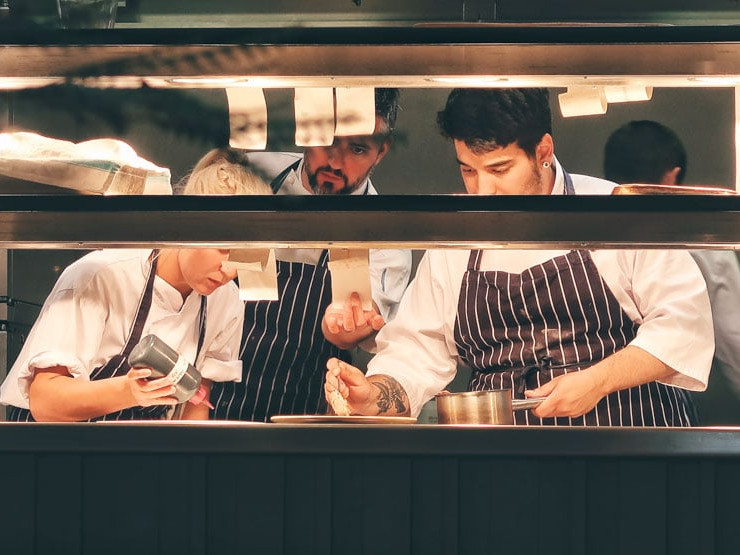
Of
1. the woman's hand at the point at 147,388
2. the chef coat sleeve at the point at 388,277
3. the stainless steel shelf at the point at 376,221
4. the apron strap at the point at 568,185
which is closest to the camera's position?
the stainless steel shelf at the point at 376,221

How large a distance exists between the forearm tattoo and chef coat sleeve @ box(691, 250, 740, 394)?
816 millimetres

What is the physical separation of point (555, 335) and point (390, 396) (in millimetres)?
395

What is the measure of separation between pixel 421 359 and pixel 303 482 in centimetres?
101

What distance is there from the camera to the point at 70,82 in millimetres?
1515

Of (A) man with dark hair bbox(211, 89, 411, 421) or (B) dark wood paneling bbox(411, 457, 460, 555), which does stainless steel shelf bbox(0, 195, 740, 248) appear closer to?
(B) dark wood paneling bbox(411, 457, 460, 555)

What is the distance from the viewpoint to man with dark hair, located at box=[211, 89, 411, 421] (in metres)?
2.67

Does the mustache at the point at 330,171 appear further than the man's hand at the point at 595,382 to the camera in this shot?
Yes

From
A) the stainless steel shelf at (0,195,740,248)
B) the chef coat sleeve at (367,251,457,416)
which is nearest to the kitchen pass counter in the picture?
the stainless steel shelf at (0,195,740,248)

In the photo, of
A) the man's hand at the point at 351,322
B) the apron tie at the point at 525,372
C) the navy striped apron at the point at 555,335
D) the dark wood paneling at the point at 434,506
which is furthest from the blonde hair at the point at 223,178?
the dark wood paneling at the point at 434,506

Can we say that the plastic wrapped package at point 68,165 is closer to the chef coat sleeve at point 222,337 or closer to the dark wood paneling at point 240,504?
the dark wood paneling at point 240,504

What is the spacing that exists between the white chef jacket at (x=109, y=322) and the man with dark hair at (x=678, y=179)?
3.72 feet

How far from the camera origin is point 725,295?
259 centimetres

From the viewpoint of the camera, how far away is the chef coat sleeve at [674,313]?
7.25ft

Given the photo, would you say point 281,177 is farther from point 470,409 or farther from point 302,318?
point 470,409
